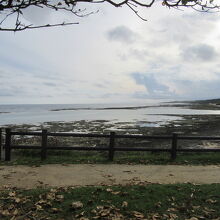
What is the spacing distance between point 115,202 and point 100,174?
3.30m

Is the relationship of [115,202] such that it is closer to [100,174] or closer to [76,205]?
[76,205]

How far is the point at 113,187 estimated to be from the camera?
8.22 metres

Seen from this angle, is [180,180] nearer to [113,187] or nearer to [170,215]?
[113,187]

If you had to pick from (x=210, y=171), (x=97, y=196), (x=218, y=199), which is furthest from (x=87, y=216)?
(x=210, y=171)

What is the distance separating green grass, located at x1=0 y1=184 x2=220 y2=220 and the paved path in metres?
1.11

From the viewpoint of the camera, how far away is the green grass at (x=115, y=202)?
6559mm

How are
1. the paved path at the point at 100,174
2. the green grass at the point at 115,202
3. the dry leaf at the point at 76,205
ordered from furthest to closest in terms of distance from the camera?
1. the paved path at the point at 100,174
2. the dry leaf at the point at 76,205
3. the green grass at the point at 115,202

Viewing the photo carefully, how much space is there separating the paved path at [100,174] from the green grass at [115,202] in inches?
43.7

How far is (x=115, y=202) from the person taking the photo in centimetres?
714

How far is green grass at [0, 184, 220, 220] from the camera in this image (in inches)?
258

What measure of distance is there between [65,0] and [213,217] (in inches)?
200

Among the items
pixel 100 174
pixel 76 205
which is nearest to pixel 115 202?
pixel 76 205

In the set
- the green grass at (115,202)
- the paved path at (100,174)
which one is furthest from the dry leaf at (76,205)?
the paved path at (100,174)

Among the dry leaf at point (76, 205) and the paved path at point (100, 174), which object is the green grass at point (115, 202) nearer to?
the dry leaf at point (76, 205)
